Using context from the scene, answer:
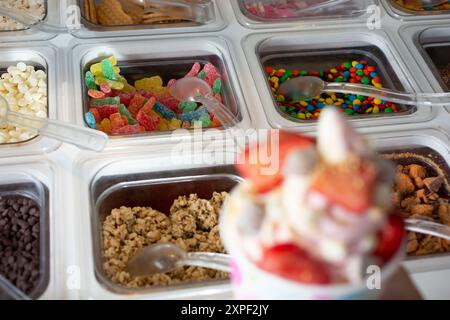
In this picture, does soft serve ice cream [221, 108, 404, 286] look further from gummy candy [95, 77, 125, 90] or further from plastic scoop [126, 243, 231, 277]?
gummy candy [95, 77, 125, 90]

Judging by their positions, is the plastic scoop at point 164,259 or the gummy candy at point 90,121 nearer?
the plastic scoop at point 164,259

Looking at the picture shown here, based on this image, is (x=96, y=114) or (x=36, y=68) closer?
(x=96, y=114)

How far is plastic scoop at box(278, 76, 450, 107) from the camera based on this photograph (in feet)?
4.35

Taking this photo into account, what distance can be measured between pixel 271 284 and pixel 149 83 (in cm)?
96

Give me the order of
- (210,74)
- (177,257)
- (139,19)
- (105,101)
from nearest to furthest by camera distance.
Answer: (177,257)
(105,101)
(210,74)
(139,19)

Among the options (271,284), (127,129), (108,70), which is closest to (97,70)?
(108,70)

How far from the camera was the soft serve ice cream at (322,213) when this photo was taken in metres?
0.52

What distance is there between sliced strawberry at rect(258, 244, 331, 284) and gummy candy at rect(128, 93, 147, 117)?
2.78 ft

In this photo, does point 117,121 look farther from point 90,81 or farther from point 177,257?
point 177,257

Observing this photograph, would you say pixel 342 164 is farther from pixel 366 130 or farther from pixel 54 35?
pixel 54 35

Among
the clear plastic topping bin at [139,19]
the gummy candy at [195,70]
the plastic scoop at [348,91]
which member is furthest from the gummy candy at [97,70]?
the plastic scoop at [348,91]

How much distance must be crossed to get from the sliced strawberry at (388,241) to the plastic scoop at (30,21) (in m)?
1.13

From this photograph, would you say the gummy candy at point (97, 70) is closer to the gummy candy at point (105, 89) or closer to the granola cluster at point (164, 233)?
the gummy candy at point (105, 89)

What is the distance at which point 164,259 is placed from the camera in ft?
3.29
